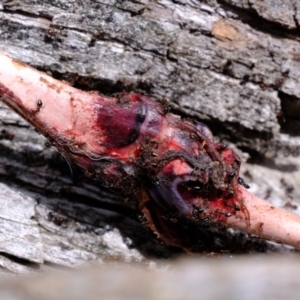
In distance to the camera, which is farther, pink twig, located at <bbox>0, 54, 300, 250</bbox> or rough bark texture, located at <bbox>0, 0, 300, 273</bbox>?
rough bark texture, located at <bbox>0, 0, 300, 273</bbox>

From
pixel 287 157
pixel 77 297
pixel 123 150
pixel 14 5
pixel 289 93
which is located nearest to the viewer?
pixel 77 297

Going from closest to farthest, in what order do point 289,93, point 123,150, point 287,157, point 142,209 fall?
1. point 123,150
2. point 142,209
3. point 289,93
4. point 287,157

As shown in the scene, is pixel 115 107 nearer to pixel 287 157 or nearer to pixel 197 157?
pixel 197 157

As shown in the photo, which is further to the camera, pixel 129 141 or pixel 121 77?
pixel 121 77

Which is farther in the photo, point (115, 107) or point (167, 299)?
point (115, 107)

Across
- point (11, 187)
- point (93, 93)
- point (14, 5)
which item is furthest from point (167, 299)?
point (14, 5)

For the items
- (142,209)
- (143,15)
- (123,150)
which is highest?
(143,15)
